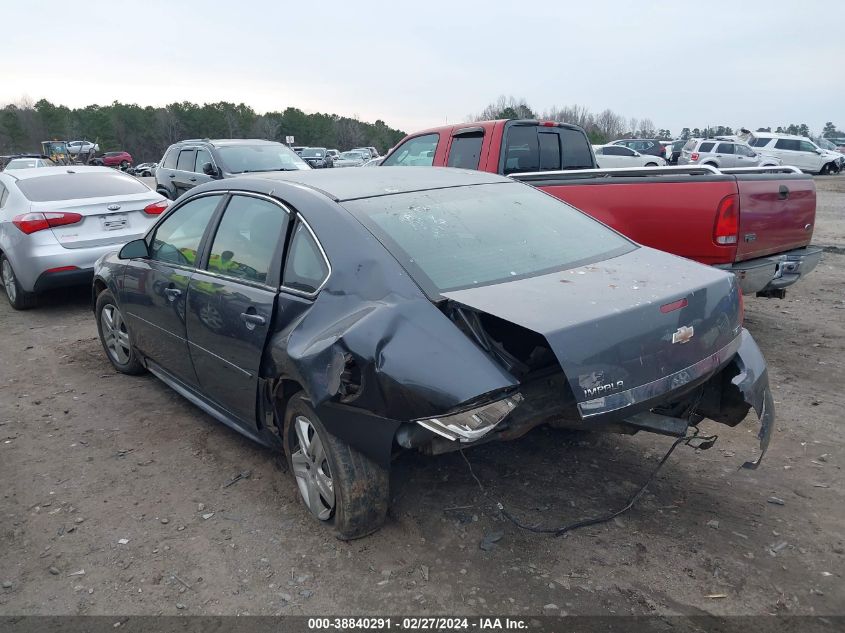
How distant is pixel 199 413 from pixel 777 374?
435 cm

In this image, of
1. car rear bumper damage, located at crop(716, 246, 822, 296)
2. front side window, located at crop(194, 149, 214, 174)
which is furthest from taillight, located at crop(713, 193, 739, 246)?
front side window, located at crop(194, 149, 214, 174)

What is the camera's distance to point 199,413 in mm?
4578

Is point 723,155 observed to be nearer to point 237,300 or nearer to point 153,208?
point 153,208

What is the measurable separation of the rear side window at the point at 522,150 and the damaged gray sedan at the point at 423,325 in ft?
9.64

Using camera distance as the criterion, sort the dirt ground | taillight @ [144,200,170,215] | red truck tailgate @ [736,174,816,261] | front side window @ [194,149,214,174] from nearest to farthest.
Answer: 1. the dirt ground
2. red truck tailgate @ [736,174,816,261]
3. taillight @ [144,200,170,215]
4. front side window @ [194,149,214,174]

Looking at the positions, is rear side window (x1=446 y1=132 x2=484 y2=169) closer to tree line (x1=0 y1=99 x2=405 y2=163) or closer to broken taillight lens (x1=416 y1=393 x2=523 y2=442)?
broken taillight lens (x1=416 y1=393 x2=523 y2=442)

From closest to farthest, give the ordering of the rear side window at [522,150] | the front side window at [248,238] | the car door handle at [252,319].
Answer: the car door handle at [252,319] → the front side window at [248,238] → the rear side window at [522,150]

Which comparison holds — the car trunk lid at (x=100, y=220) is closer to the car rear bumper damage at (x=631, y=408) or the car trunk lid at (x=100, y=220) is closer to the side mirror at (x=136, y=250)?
the side mirror at (x=136, y=250)

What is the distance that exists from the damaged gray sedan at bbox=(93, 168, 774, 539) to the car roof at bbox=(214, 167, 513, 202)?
0.02 metres

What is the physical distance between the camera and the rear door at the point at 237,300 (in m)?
3.31

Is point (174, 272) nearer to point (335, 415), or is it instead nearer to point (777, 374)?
point (335, 415)

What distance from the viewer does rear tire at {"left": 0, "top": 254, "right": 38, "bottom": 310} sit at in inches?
291

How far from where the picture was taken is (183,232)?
13.8 ft

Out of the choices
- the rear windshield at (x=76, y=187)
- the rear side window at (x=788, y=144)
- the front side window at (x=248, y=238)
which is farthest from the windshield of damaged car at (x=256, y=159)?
the rear side window at (x=788, y=144)
